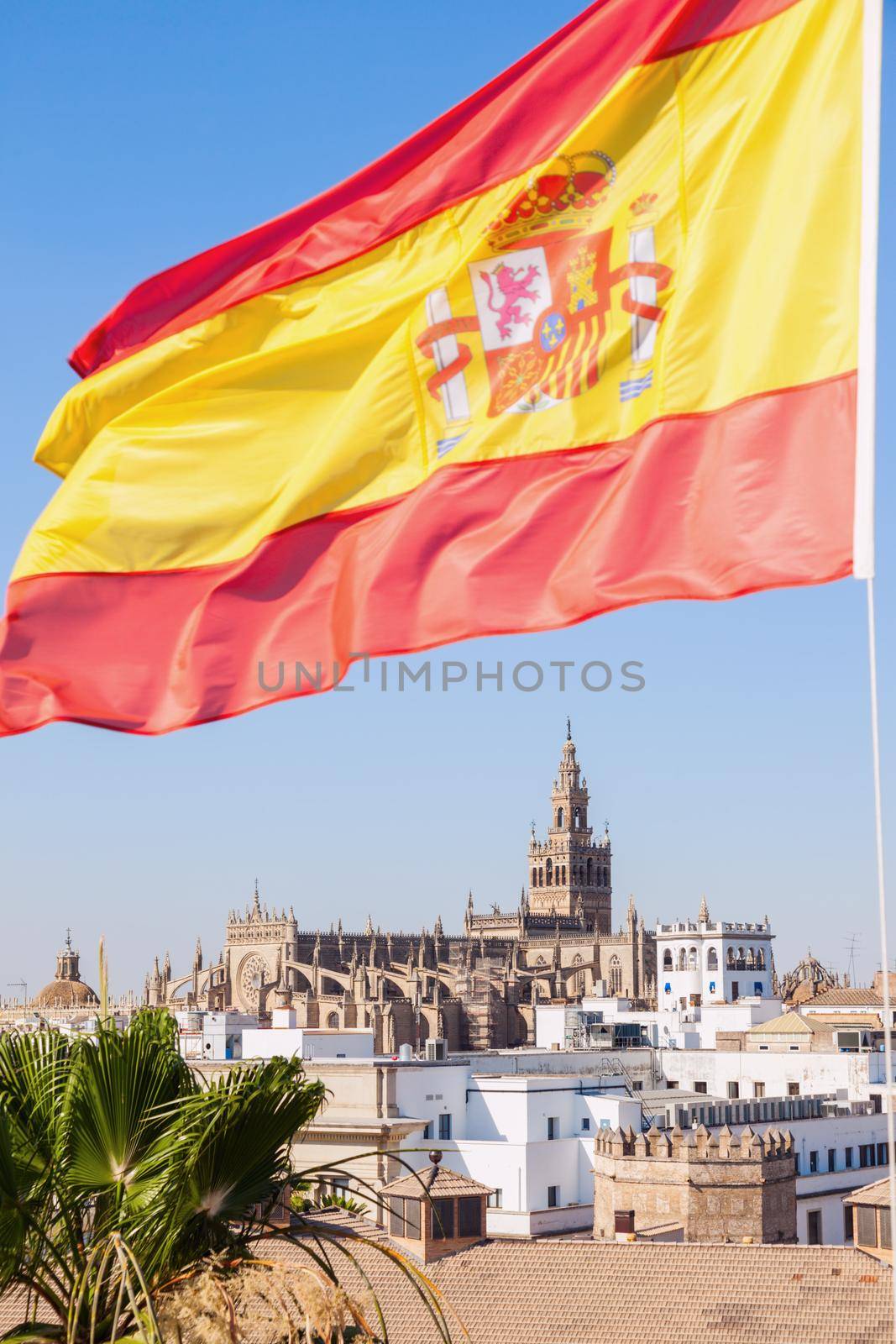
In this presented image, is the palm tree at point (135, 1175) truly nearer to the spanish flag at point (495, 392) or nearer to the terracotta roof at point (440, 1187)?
the spanish flag at point (495, 392)

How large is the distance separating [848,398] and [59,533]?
4.55 meters

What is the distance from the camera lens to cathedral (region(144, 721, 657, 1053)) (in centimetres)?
8606

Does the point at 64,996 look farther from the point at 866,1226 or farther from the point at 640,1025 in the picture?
the point at 866,1226

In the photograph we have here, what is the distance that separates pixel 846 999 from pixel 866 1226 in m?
48.5

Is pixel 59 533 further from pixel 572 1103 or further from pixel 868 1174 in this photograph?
pixel 868 1174

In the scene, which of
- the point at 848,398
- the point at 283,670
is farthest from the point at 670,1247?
the point at 848,398

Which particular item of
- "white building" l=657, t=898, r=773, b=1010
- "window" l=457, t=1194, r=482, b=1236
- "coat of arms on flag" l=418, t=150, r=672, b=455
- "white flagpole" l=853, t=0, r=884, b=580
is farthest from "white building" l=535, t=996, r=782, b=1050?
"white flagpole" l=853, t=0, r=884, b=580

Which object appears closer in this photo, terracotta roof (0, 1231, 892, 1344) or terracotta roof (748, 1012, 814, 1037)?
terracotta roof (0, 1231, 892, 1344)

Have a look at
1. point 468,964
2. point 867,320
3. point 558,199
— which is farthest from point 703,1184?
point 468,964

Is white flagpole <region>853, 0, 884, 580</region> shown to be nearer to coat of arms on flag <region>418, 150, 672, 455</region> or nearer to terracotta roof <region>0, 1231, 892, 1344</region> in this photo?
coat of arms on flag <region>418, 150, 672, 455</region>

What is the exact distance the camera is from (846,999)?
76.8 metres

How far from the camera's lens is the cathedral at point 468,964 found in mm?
86062

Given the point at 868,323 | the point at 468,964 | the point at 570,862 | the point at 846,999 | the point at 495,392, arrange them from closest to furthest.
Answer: the point at 868,323 → the point at 495,392 → the point at 846,999 → the point at 468,964 → the point at 570,862

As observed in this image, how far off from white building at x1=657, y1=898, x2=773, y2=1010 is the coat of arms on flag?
3479 inches
